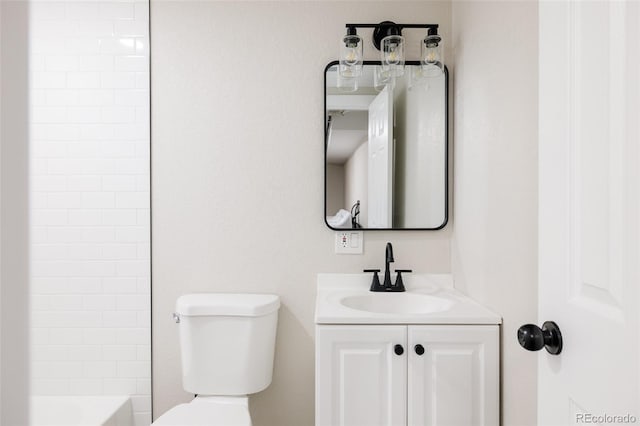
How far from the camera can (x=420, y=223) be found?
1.90 meters

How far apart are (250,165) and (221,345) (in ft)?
2.60

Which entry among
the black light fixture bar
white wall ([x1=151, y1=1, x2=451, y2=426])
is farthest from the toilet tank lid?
the black light fixture bar

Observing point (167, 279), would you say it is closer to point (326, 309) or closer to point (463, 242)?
point (326, 309)

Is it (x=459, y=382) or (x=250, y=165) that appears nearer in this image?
(x=459, y=382)

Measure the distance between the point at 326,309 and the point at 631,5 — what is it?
1.19m

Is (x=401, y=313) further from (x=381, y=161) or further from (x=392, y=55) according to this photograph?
(x=392, y=55)

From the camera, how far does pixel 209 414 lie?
5.14 ft

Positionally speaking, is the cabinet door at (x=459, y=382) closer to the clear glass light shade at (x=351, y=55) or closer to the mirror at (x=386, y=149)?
the mirror at (x=386, y=149)

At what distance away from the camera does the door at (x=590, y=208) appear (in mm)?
581

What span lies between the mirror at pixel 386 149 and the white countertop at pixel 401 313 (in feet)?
0.80

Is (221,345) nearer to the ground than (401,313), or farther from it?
nearer to the ground

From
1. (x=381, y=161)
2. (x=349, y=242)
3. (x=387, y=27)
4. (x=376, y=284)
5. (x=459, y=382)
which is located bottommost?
(x=459, y=382)

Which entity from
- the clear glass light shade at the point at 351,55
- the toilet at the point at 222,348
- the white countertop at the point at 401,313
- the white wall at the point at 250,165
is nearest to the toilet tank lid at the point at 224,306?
the toilet at the point at 222,348

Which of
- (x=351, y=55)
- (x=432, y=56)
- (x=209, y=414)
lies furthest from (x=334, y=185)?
Answer: (x=209, y=414)
